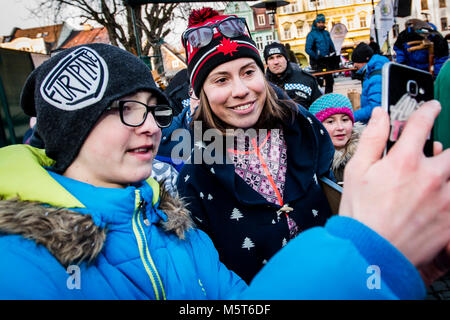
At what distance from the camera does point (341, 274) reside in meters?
0.53

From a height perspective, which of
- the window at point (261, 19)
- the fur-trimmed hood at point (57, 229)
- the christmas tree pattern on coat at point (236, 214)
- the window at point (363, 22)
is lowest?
the christmas tree pattern on coat at point (236, 214)

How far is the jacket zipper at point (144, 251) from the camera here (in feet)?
3.41

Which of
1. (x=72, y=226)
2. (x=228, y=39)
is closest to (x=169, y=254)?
(x=72, y=226)

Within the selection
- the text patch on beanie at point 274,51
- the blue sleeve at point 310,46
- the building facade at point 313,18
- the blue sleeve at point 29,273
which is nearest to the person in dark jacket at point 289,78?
the text patch on beanie at point 274,51

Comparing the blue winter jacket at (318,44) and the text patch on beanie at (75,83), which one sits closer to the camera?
the text patch on beanie at (75,83)

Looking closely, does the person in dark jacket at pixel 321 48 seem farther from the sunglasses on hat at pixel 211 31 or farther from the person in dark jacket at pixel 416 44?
the sunglasses on hat at pixel 211 31

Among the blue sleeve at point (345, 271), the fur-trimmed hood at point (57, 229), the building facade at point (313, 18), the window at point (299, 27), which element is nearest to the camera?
the blue sleeve at point (345, 271)

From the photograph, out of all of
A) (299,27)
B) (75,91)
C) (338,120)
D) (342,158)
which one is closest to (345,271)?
(75,91)

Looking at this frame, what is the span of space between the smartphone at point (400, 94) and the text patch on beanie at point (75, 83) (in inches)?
34.2

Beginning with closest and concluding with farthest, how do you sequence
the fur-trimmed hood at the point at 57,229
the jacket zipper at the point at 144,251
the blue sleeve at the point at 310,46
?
the fur-trimmed hood at the point at 57,229 < the jacket zipper at the point at 144,251 < the blue sleeve at the point at 310,46

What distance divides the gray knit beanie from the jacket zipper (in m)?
0.29

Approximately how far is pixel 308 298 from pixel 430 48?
4.95 m

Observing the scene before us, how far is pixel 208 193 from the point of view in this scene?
5.53 feet
